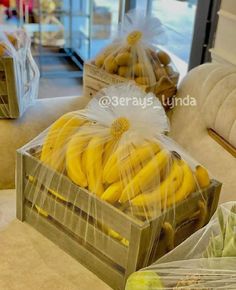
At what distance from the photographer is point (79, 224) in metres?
0.95

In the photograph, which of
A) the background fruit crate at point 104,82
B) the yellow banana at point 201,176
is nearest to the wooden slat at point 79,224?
the yellow banana at point 201,176

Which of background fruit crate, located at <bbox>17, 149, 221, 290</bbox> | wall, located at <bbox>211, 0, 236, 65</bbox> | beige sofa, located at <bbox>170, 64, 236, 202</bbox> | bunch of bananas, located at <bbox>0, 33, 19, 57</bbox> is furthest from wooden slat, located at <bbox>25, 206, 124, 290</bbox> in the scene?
wall, located at <bbox>211, 0, 236, 65</bbox>

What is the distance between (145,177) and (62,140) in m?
0.22

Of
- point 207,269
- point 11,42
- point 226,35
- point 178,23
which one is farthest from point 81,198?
point 178,23

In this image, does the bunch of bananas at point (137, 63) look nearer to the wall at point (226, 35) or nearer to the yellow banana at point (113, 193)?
the wall at point (226, 35)

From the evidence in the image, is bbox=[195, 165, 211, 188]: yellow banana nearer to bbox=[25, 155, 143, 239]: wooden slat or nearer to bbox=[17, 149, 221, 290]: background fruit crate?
bbox=[17, 149, 221, 290]: background fruit crate

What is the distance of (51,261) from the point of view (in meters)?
1.00

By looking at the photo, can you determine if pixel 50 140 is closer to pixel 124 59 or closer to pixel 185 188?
pixel 185 188

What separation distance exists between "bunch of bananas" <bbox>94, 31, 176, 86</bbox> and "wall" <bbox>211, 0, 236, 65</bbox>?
35 cm

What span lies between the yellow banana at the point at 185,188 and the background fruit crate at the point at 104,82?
0.51m

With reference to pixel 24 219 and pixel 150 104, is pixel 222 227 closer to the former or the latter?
pixel 150 104

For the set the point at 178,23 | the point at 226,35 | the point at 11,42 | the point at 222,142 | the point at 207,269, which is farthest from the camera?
the point at 178,23

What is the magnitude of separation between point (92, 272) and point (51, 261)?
101 mm

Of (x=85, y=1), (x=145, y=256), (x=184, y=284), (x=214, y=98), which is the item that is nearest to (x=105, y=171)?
(x=145, y=256)
